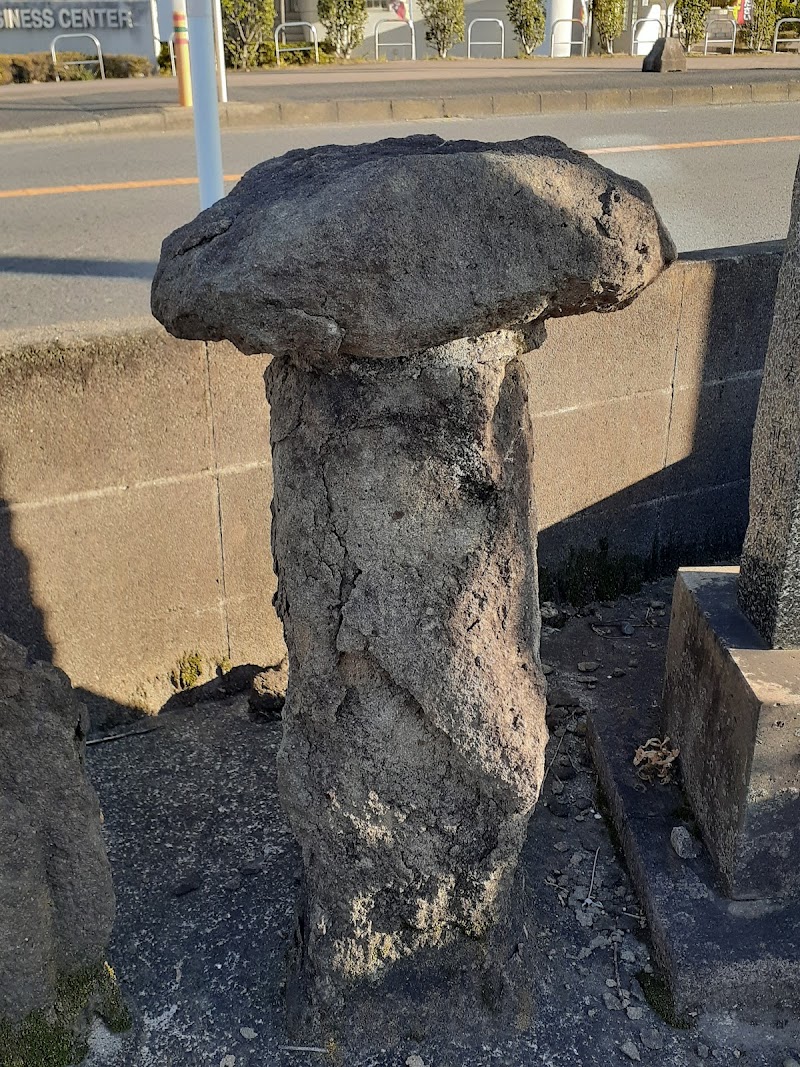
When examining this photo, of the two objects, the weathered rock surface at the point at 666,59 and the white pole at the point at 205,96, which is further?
the weathered rock surface at the point at 666,59

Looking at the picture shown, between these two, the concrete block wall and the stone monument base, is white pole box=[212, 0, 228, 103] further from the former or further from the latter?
the stone monument base

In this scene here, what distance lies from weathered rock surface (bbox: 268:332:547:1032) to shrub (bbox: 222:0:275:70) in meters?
17.3

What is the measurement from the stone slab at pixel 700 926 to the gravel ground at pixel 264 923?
5cm

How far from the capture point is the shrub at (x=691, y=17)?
834 inches

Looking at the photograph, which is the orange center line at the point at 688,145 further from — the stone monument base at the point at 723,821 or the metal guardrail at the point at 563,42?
the metal guardrail at the point at 563,42

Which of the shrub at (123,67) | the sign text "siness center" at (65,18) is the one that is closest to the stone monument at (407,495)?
the shrub at (123,67)

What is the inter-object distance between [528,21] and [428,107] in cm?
991

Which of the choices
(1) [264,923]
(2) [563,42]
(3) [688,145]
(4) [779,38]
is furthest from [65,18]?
(1) [264,923]

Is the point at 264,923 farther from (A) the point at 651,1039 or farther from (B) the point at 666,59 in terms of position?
(B) the point at 666,59

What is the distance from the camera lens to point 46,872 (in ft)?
7.21

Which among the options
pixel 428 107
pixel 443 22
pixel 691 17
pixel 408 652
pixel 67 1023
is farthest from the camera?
pixel 691 17

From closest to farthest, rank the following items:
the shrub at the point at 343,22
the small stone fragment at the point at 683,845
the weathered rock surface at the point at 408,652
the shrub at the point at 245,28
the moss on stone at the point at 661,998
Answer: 1. the weathered rock surface at the point at 408,652
2. the moss on stone at the point at 661,998
3. the small stone fragment at the point at 683,845
4. the shrub at the point at 245,28
5. the shrub at the point at 343,22

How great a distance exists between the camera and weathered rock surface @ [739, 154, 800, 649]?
100 inches

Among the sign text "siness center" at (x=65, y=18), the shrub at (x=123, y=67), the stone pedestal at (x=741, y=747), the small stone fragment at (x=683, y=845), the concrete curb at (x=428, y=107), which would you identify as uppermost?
the sign text "siness center" at (x=65, y=18)
